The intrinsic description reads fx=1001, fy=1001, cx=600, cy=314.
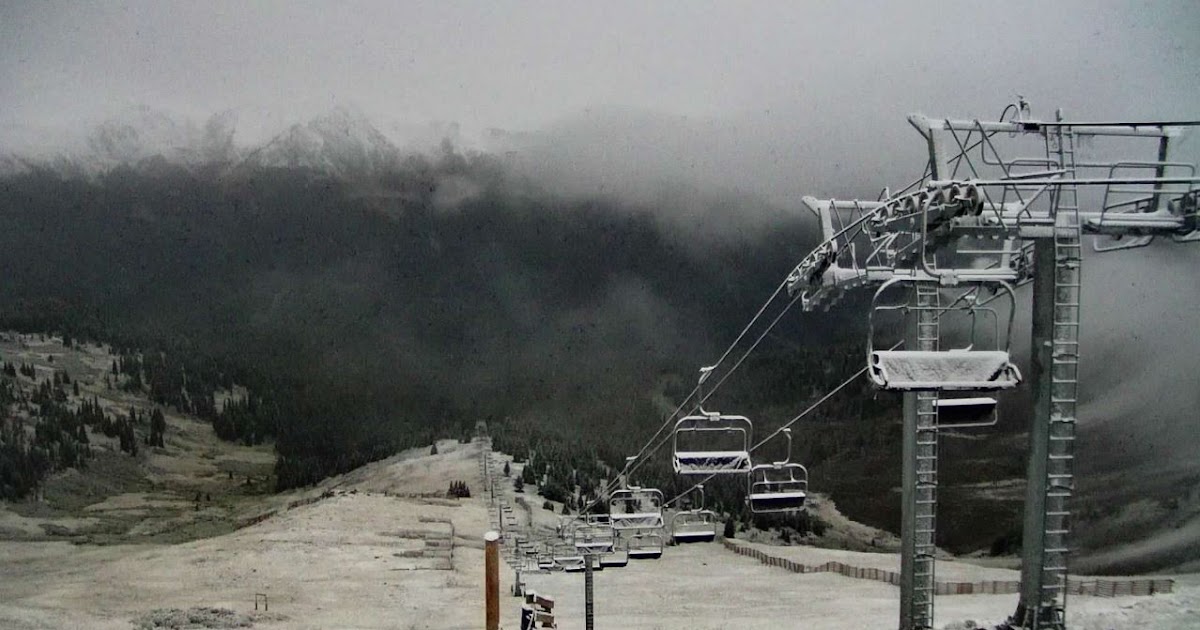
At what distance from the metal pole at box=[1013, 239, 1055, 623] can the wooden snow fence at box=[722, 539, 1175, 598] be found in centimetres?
477

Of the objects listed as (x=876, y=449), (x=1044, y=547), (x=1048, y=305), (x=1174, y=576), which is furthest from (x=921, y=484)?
(x=876, y=449)

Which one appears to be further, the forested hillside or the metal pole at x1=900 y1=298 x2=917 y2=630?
the forested hillside

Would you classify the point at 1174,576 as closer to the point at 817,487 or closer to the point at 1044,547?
the point at 817,487

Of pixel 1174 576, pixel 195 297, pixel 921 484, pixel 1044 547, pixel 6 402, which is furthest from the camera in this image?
pixel 195 297

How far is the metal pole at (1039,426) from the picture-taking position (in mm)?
5324

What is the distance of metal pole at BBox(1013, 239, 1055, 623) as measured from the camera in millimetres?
5324

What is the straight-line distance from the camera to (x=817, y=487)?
1436 cm

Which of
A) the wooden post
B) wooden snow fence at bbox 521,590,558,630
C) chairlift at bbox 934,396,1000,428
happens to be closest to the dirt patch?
wooden snow fence at bbox 521,590,558,630

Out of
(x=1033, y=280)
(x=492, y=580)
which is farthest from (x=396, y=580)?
(x=1033, y=280)

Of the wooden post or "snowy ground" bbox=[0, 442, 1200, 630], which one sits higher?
the wooden post

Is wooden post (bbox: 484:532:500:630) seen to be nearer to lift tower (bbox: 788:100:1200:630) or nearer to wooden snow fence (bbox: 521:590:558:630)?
wooden snow fence (bbox: 521:590:558:630)

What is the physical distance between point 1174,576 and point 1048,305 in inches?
313

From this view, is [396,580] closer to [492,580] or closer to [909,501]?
[492,580]

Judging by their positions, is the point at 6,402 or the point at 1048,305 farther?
the point at 6,402
